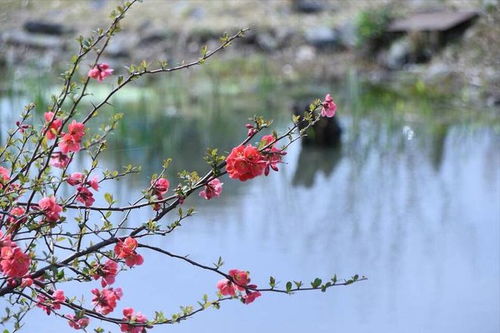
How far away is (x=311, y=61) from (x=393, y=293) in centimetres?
822

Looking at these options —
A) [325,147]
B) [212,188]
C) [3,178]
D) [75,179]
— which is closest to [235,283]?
[212,188]

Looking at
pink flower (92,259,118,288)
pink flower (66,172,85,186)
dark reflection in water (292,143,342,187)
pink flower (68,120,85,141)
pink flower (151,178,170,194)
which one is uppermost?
dark reflection in water (292,143,342,187)

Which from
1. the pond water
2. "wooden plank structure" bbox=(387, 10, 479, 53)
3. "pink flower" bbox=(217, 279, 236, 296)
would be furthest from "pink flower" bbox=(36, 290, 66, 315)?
"wooden plank structure" bbox=(387, 10, 479, 53)

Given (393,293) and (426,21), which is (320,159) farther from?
(426,21)

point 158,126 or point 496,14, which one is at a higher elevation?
point 496,14

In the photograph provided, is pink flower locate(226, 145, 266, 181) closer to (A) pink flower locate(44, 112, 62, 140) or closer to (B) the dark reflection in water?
(A) pink flower locate(44, 112, 62, 140)

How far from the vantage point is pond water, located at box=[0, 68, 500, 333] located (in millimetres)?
3385

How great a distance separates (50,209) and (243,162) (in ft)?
1.36

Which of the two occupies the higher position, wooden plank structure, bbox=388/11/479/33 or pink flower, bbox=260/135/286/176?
wooden plank structure, bbox=388/11/479/33

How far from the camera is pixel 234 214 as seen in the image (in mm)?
4805

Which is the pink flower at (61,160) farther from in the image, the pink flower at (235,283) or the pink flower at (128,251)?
the pink flower at (235,283)

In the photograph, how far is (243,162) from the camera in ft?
6.87

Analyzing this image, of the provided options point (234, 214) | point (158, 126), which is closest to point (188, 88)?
point (158, 126)

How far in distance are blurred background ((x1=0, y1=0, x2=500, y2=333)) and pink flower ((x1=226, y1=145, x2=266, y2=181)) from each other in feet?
A: 4.11
